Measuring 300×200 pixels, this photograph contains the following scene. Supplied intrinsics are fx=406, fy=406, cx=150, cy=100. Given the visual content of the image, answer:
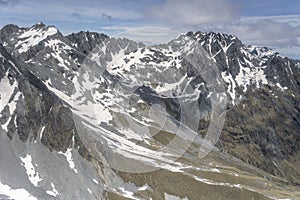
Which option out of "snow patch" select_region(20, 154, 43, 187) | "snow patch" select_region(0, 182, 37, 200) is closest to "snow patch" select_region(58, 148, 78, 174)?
"snow patch" select_region(20, 154, 43, 187)

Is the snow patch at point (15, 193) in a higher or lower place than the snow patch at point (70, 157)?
lower

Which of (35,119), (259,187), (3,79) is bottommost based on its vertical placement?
(259,187)

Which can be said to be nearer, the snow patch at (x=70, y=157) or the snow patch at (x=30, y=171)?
the snow patch at (x=30, y=171)

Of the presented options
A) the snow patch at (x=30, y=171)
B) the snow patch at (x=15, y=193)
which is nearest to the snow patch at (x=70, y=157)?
the snow patch at (x=30, y=171)

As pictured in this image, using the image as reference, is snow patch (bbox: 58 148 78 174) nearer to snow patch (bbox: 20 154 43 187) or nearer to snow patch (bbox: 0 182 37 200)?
snow patch (bbox: 20 154 43 187)

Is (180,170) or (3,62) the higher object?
(3,62)

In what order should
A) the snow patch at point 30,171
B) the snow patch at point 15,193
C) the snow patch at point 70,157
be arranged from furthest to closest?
the snow patch at point 70,157 → the snow patch at point 30,171 → the snow patch at point 15,193

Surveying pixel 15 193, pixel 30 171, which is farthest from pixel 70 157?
pixel 15 193

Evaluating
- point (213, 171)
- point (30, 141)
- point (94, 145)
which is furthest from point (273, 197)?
point (30, 141)

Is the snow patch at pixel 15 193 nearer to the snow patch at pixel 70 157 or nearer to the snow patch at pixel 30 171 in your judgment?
the snow patch at pixel 30 171

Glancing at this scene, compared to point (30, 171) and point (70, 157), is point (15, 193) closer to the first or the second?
point (30, 171)

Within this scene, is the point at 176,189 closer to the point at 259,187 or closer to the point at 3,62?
the point at 259,187
